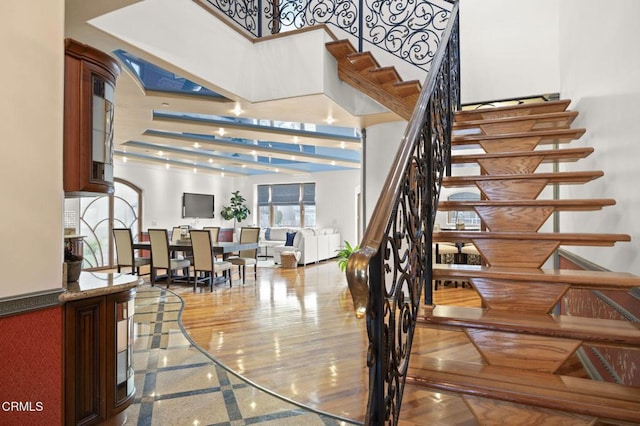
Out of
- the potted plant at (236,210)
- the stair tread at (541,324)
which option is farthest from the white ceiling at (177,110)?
the potted plant at (236,210)

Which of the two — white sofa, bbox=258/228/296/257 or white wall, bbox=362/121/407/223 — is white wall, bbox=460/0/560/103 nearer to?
white wall, bbox=362/121/407/223

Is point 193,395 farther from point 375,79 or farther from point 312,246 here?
point 312,246

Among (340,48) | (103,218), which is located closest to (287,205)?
(103,218)

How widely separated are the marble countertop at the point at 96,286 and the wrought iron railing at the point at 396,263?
170 cm

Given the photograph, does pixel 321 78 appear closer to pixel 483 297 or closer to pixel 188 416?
pixel 483 297

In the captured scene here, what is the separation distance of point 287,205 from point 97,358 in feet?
36.5

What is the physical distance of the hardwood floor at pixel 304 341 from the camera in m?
2.61

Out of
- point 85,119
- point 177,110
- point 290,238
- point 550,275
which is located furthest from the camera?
point 290,238

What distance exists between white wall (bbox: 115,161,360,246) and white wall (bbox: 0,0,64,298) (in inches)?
349

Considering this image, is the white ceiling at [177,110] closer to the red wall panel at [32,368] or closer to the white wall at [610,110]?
the red wall panel at [32,368]

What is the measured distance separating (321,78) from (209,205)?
941 cm

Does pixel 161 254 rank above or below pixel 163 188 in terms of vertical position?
below

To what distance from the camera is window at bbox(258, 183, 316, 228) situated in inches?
502

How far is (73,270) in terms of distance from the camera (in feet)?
7.70
